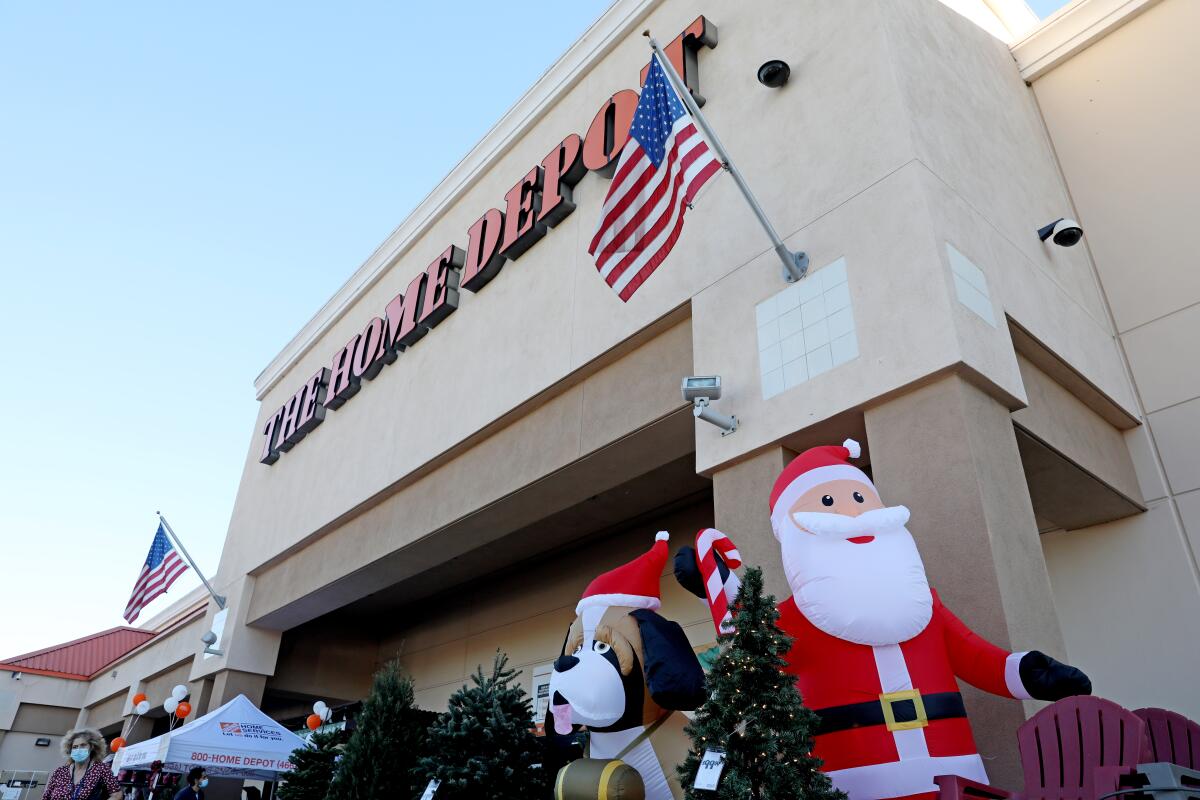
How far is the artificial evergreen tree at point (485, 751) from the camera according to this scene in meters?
5.78

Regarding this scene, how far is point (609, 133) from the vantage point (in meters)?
9.95

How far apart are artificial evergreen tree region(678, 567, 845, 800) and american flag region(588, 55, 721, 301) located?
10.7 ft

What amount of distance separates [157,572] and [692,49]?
483 inches

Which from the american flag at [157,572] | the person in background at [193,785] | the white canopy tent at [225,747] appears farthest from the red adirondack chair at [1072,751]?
the american flag at [157,572]

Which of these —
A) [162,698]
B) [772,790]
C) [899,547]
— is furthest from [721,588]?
[162,698]

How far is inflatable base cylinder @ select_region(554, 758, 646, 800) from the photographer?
518 centimetres

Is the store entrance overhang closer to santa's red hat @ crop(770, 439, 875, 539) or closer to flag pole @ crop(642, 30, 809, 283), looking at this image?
flag pole @ crop(642, 30, 809, 283)

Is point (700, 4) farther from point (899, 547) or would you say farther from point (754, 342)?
point (899, 547)

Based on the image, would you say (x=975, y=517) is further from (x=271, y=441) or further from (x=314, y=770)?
(x=271, y=441)

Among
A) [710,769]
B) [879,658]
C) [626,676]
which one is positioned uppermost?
[626,676]

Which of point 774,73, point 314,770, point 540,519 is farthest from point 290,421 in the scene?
point 774,73

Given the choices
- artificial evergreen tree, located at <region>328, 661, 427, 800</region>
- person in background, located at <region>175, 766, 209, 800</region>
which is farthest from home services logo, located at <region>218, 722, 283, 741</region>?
artificial evergreen tree, located at <region>328, 661, 427, 800</region>

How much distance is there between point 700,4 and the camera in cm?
966

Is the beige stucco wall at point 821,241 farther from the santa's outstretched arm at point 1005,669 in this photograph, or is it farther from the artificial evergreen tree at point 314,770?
the artificial evergreen tree at point 314,770
